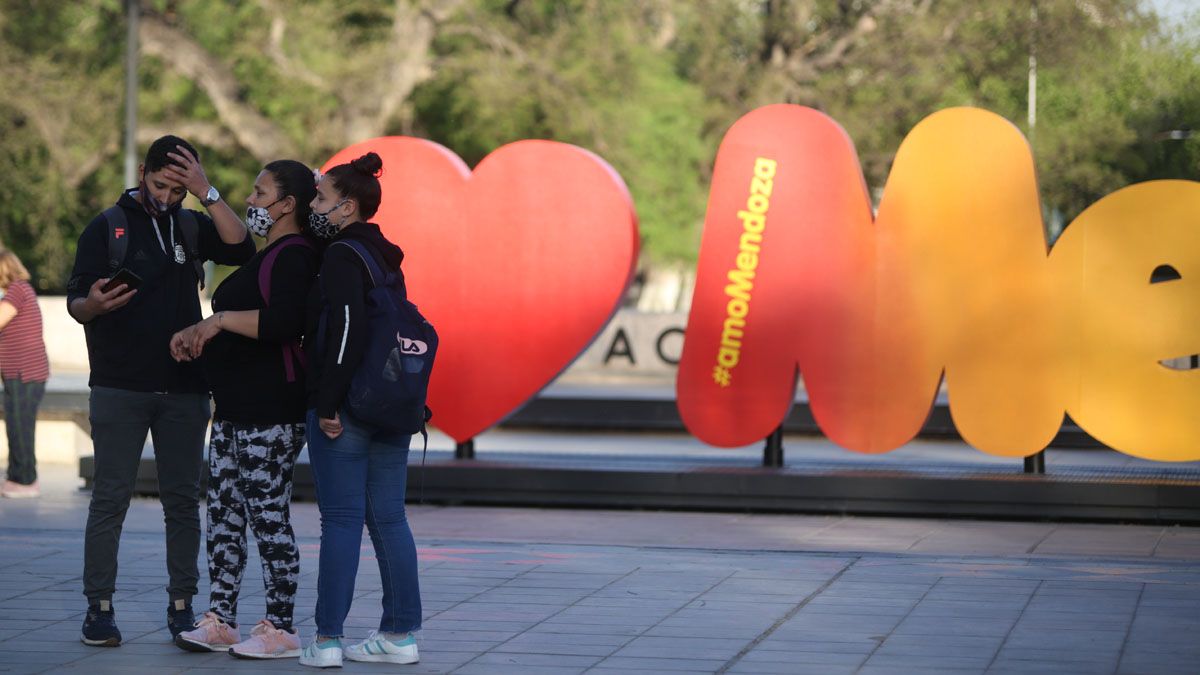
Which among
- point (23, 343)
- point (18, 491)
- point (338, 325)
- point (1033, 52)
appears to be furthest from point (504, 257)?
point (1033, 52)

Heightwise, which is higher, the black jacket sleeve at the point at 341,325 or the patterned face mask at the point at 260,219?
the patterned face mask at the point at 260,219

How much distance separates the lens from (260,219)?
616cm

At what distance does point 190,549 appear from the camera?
6484mm

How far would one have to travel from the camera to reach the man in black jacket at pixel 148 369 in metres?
6.35

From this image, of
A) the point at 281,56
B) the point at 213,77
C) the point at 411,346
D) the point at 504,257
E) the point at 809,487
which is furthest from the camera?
the point at 213,77

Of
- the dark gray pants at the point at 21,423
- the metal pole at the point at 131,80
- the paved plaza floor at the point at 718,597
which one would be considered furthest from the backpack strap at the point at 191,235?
the metal pole at the point at 131,80

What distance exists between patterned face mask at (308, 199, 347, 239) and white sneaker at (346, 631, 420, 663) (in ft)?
4.91

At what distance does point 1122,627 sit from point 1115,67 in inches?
1136

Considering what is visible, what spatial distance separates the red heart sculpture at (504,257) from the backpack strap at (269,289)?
5.58m

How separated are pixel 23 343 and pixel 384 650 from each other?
6336 millimetres

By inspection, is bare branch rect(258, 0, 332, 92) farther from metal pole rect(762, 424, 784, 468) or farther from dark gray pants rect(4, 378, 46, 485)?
metal pole rect(762, 424, 784, 468)

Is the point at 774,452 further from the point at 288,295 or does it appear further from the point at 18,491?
the point at 288,295

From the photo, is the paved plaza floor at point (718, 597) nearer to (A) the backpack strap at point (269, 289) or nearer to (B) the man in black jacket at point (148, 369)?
(B) the man in black jacket at point (148, 369)

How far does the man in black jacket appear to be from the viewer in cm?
635
